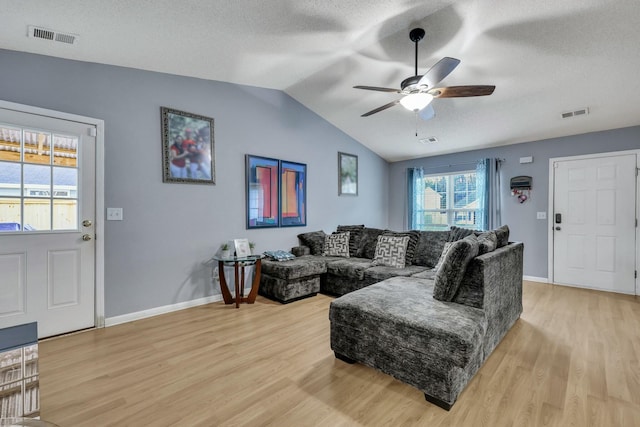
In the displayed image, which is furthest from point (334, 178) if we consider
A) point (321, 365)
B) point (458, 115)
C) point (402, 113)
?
point (321, 365)

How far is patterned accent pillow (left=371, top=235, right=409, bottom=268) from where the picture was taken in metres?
3.71

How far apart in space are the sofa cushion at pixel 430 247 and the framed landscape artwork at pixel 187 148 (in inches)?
114

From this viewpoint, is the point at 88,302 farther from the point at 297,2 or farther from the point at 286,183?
the point at 297,2

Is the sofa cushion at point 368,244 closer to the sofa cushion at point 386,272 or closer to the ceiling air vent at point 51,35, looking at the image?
the sofa cushion at point 386,272

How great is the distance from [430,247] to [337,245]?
4.54 feet

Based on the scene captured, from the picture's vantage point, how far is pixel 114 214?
288 cm

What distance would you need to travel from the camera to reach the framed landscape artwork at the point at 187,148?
127 inches

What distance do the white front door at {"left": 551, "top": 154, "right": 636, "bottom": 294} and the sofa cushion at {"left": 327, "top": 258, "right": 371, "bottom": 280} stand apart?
3.24 metres

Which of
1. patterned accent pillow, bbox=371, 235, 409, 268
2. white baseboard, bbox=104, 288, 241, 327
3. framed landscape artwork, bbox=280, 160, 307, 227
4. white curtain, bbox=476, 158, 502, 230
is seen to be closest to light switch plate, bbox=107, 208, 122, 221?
white baseboard, bbox=104, 288, 241, 327

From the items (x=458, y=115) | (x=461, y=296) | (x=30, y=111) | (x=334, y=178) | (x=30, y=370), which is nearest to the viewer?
(x=30, y=370)

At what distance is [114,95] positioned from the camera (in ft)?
9.46

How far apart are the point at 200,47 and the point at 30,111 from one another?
1.58 meters

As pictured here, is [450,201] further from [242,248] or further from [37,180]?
[37,180]

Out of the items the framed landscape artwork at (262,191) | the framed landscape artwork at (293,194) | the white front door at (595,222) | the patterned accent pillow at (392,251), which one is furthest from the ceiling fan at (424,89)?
the white front door at (595,222)
